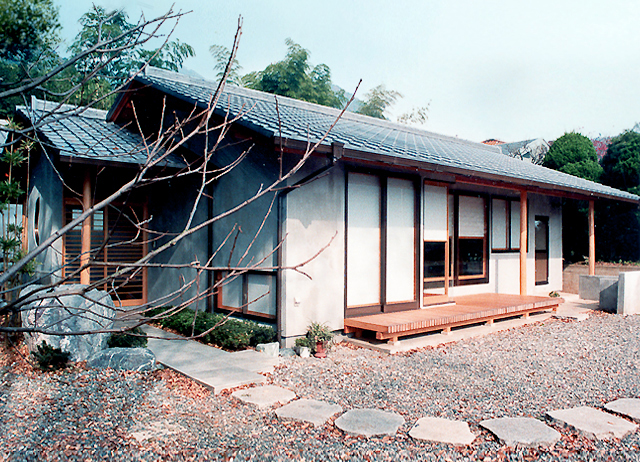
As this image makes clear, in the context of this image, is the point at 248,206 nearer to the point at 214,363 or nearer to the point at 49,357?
the point at 214,363

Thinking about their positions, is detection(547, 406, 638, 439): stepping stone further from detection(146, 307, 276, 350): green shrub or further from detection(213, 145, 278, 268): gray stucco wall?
detection(213, 145, 278, 268): gray stucco wall

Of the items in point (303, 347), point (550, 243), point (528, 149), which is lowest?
point (303, 347)

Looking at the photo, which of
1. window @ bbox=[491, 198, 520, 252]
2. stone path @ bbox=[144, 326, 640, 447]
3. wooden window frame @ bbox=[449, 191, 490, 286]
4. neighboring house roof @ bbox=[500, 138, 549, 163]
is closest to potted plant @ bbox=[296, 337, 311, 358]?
stone path @ bbox=[144, 326, 640, 447]

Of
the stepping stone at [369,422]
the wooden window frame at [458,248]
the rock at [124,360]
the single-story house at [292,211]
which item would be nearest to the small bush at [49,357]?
the rock at [124,360]

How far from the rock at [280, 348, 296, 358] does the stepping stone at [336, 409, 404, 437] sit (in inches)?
81.0

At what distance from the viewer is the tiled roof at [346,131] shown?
6270mm

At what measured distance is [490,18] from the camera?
4727mm

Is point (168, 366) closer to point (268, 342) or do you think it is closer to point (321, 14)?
point (268, 342)

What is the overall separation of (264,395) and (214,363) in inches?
46.7

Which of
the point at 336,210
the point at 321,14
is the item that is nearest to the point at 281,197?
the point at 336,210

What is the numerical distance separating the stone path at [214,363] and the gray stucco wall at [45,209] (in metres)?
2.36

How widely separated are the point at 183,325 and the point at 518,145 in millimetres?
25225

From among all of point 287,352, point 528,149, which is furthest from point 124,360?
point 528,149

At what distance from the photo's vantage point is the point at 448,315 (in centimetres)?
695
